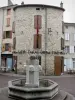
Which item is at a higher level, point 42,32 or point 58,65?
point 42,32

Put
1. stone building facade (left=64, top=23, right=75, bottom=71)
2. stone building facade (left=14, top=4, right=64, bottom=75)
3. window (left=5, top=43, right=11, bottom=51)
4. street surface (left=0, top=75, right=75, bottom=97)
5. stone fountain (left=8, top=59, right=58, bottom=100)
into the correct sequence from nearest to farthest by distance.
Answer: stone fountain (left=8, top=59, right=58, bottom=100) → street surface (left=0, top=75, right=75, bottom=97) → stone building facade (left=14, top=4, right=64, bottom=75) → window (left=5, top=43, right=11, bottom=51) → stone building facade (left=64, top=23, right=75, bottom=71)

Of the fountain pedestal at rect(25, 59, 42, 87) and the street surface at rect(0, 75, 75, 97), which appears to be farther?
the street surface at rect(0, 75, 75, 97)

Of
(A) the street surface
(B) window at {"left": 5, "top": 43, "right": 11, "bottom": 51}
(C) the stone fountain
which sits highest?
(B) window at {"left": 5, "top": 43, "right": 11, "bottom": 51}

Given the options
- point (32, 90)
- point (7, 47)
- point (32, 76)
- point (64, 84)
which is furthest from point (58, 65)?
point (32, 90)

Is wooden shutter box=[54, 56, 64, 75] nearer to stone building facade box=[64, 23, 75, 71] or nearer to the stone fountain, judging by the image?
stone building facade box=[64, 23, 75, 71]

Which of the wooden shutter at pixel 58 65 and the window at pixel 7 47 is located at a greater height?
the window at pixel 7 47

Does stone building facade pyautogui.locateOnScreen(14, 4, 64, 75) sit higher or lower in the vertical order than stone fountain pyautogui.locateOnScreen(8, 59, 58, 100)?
higher

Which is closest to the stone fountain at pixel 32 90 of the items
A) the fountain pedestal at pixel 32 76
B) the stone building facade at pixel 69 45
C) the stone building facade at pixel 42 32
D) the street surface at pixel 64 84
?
the fountain pedestal at pixel 32 76

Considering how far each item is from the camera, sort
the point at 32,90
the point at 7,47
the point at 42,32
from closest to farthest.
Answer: the point at 32,90
the point at 42,32
the point at 7,47

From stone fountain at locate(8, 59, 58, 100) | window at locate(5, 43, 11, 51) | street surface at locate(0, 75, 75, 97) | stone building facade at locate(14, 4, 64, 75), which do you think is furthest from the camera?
window at locate(5, 43, 11, 51)

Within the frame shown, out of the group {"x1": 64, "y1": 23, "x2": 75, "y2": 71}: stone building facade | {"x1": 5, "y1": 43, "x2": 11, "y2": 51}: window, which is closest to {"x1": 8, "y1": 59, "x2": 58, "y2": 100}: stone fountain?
{"x1": 5, "y1": 43, "x2": 11, "y2": 51}: window

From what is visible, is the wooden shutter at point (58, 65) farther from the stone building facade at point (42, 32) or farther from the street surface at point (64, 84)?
the street surface at point (64, 84)

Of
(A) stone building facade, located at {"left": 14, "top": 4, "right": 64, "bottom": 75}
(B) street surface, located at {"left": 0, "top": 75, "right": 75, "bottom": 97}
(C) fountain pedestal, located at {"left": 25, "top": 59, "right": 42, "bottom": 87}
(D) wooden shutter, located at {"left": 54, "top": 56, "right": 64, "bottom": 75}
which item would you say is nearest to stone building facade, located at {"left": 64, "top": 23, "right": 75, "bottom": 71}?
(D) wooden shutter, located at {"left": 54, "top": 56, "right": 64, "bottom": 75}

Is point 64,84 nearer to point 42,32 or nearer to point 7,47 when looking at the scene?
point 42,32
